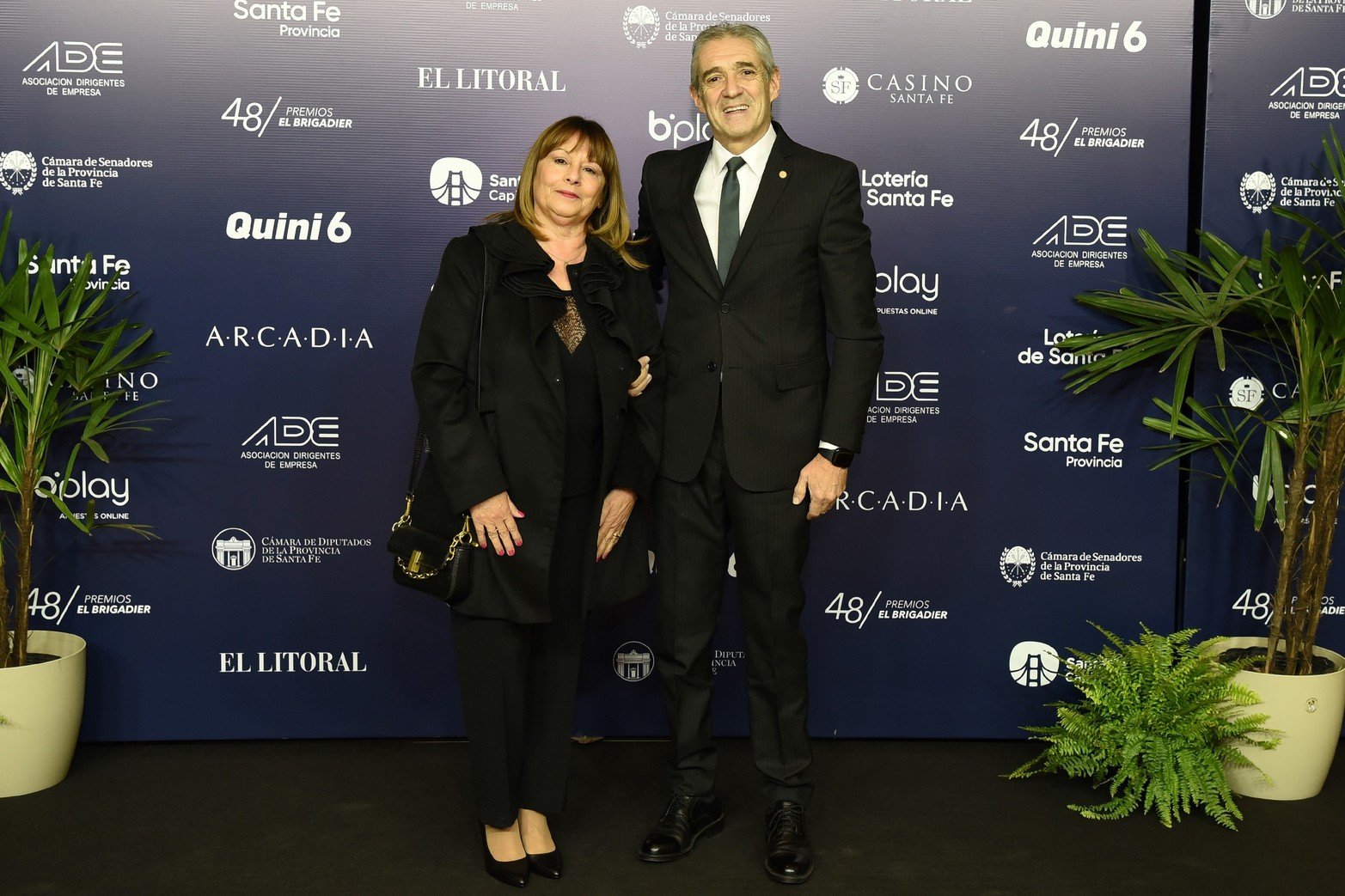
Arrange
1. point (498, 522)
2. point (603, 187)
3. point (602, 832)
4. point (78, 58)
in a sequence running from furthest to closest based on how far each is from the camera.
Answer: point (78, 58) → point (602, 832) → point (603, 187) → point (498, 522)

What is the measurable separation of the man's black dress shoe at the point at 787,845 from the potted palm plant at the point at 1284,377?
136cm

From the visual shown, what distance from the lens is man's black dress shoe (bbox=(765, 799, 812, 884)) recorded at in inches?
111

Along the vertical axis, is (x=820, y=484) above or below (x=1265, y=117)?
below

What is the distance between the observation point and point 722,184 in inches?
116

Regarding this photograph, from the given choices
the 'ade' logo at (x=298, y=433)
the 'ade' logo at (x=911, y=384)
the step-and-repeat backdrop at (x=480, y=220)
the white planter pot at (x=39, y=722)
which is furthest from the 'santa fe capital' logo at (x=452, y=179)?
the white planter pot at (x=39, y=722)

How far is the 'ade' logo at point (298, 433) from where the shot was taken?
11.9 ft

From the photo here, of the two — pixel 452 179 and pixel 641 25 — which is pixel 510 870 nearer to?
pixel 452 179

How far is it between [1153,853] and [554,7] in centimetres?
289

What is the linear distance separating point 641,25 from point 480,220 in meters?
0.77

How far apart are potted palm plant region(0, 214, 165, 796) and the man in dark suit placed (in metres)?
1.65

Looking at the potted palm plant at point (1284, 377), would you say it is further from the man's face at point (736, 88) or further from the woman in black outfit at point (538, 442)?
the woman in black outfit at point (538, 442)

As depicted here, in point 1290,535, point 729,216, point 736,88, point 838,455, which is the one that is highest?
point 736,88

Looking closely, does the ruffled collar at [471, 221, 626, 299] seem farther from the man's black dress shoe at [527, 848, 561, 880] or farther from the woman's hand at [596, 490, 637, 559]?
the man's black dress shoe at [527, 848, 561, 880]

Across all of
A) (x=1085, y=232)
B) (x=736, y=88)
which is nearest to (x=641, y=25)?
(x=736, y=88)
